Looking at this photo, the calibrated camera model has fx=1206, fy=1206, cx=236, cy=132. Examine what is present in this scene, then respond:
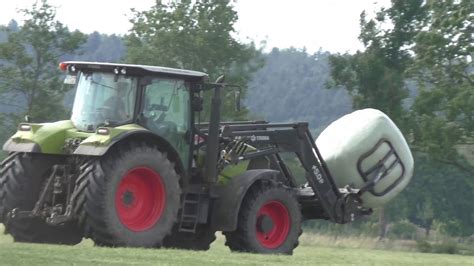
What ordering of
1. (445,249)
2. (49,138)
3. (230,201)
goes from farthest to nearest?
1. (445,249)
2. (230,201)
3. (49,138)

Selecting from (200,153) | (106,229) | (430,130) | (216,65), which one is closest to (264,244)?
(200,153)

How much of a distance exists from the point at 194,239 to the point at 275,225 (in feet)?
3.89

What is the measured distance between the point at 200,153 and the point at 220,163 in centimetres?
37

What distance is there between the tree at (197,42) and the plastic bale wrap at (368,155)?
85.0 feet

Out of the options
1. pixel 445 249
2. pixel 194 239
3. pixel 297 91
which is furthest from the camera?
pixel 297 91

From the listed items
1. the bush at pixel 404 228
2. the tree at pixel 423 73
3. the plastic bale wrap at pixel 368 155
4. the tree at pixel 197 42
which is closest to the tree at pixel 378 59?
the tree at pixel 423 73

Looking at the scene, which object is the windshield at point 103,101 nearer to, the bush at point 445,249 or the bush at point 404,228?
the bush at point 445,249

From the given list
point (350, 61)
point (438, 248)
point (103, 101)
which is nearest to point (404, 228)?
point (350, 61)

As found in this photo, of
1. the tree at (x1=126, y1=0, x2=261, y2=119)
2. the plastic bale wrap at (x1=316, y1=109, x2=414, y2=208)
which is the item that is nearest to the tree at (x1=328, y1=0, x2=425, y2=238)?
the tree at (x1=126, y1=0, x2=261, y2=119)

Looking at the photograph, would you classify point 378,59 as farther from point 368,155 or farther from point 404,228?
point 404,228

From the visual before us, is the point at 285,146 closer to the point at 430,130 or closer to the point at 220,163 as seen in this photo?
the point at 220,163

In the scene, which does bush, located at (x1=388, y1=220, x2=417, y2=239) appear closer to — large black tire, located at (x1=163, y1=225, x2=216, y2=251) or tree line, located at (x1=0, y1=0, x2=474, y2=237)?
tree line, located at (x1=0, y1=0, x2=474, y2=237)

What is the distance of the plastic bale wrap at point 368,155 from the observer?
19.6 metres

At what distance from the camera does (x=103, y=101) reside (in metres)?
15.9
